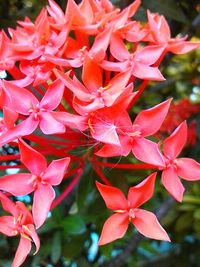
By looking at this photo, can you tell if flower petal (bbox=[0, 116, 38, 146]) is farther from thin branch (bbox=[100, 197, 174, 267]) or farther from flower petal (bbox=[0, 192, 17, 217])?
thin branch (bbox=[100, 197, 174, 267])

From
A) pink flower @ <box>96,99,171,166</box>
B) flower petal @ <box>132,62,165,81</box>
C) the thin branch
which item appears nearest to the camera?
pink flower @ <box>96,99,171,166</box>

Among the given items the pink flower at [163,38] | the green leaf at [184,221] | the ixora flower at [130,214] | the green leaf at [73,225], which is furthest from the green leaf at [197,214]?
the ixora flower at [130,214]

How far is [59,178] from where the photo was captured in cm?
78

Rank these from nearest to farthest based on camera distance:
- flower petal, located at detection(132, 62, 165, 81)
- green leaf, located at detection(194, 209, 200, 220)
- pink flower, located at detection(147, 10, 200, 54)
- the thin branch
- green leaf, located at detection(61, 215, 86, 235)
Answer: flower petal, located at detection(132, 62, 165, 81) < pink flower, located at detection(147, 10, 200, 54) < green leaf, located at detection(61, 215, 86, 235) < the thin branch < green leaf, located at detection(194, 209, 200, 220)

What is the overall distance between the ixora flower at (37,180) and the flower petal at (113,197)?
0.06m

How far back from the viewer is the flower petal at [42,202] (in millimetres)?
761

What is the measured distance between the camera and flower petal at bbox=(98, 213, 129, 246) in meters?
0.79

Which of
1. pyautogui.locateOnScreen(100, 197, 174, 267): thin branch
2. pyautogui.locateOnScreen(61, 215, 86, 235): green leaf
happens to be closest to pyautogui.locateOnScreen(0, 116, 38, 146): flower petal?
pyautogui.locateOnScreen(61, 215, 86, 235): green leaf

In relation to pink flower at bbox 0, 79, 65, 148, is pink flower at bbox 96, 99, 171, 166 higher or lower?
lower

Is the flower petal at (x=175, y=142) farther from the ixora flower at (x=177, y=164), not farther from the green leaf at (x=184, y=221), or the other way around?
the green leaf at (x=184, y=221)

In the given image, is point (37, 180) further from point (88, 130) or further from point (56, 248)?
point (56, 248)

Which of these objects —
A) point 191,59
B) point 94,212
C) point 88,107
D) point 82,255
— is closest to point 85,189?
point 94,212

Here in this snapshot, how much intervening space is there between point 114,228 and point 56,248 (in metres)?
0.49

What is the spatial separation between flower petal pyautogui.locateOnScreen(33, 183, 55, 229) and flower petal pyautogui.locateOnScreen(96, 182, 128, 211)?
69 millimetres
